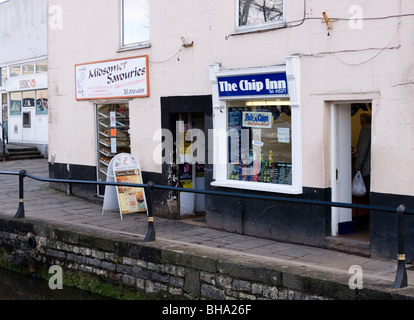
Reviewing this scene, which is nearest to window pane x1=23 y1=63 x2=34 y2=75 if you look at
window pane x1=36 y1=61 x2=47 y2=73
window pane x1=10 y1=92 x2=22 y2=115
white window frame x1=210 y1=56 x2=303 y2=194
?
window pane x1=36 y1=61 x2=47 y2=73

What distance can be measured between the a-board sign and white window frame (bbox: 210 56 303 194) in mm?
1844

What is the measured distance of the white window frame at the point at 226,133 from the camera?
863 cm

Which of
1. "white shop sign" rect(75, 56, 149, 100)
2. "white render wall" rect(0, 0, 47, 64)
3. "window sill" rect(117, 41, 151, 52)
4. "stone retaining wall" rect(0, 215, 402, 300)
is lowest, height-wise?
"stone retaining wall" rect(0, 215, 402, 300)

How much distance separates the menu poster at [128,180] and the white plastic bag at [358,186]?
4.08m

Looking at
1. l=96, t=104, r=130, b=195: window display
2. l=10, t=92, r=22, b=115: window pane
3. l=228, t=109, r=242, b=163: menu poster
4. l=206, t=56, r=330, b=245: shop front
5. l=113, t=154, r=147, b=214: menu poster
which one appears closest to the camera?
l=206, t=56, r=330, b=245: shop front

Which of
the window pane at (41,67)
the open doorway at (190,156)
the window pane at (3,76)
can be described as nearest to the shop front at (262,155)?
the open doorway at (190,156)

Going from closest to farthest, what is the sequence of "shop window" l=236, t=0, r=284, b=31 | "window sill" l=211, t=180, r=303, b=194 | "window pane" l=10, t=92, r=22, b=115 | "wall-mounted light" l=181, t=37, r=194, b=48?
"window sill" l=211, t=180, r=303, b=194 < "shop window" l=236, t=0, r=284, b=31 < "wall-mounted light" l=181, t=37, r=194, b=48 < "window pane" l=10, t=92, r=22, b=115

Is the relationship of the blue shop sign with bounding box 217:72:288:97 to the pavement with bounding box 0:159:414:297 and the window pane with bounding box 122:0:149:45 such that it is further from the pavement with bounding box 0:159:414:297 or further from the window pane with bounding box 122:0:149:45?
the window pane with bounding box 122:0:149:45

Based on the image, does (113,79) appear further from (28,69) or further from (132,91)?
(28,69)

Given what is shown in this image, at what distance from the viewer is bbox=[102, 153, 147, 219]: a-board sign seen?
430 inches

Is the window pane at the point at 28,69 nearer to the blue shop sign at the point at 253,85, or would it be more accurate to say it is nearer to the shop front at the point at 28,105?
the shop front at the point at 28,105

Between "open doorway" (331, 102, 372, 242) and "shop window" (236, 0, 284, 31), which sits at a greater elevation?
"shop window" (236, 0, 284, 31)

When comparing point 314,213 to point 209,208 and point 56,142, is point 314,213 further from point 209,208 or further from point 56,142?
point 56,142
